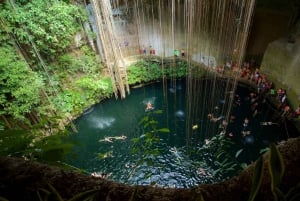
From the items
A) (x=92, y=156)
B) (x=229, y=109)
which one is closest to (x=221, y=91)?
(x=229, y=109)

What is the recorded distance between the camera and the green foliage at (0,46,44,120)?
3.66m

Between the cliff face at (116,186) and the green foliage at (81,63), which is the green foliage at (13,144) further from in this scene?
the green foliage at (81,63)

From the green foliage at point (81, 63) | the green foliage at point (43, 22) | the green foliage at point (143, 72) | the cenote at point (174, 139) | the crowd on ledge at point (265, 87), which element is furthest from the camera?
the green foliage at point (143, 72)

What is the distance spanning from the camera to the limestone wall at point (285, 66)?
440cm

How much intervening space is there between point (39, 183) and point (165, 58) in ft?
21.4

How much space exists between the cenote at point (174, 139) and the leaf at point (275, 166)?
2664 mm

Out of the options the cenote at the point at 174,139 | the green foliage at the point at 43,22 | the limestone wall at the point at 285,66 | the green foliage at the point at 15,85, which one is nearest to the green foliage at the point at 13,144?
the cenote at the point at 174,139

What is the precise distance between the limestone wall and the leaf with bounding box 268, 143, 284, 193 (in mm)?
4954

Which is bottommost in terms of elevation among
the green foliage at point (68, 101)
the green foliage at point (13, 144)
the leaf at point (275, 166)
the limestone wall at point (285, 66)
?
the green foliage at point (68, 101)

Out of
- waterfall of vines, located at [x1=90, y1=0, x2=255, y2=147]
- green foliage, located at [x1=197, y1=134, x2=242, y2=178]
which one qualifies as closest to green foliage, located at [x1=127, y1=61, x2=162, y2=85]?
waterfall of vines, located at [x1=90, y1=0, x2=255, y2=147]

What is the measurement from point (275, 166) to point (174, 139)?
3967 mm

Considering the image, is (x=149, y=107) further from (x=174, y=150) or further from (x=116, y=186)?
(x=116, y=186)

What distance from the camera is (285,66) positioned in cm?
472

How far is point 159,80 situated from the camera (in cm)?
629
